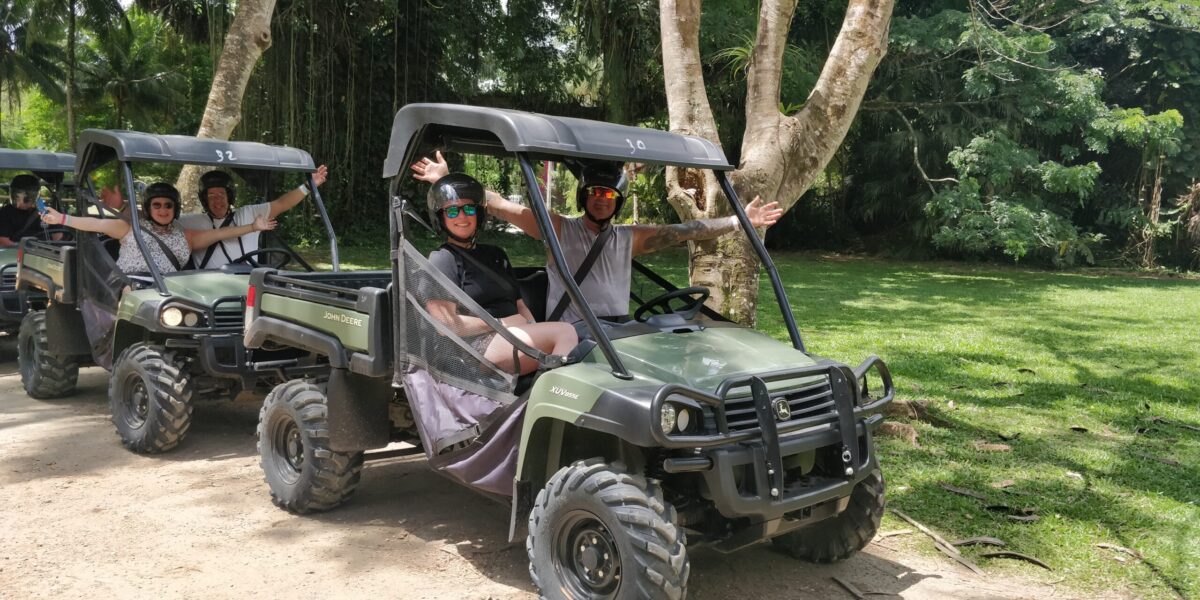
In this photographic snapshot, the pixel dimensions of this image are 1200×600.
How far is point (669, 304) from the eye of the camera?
4863mm

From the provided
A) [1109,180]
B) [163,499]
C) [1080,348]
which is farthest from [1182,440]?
[1109,180]

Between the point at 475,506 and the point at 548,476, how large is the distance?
56.7 inches

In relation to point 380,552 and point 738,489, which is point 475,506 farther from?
point 738,489

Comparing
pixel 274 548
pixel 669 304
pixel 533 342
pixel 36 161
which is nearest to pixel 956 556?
pixel 669 304

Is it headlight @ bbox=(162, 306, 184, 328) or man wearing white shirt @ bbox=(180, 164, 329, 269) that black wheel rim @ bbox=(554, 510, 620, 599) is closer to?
headlight @ bbox=(162, 306, 184, 328)

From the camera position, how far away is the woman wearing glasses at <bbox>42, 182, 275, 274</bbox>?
7023 millimetres

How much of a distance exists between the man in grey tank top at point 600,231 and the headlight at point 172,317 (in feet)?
7.99

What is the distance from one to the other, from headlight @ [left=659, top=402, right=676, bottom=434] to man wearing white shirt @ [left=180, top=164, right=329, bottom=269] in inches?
186

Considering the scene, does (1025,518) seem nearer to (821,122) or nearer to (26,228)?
(821,122)

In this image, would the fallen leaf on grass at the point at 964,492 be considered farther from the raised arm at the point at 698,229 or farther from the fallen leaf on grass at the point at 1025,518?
the raised arm at the point at 698,229

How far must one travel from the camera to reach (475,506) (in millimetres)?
5324

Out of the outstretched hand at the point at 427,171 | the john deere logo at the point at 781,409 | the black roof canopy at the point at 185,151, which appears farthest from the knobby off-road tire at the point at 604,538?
the black roof canopy at the point at 185,151

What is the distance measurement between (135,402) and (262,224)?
64.9 inches

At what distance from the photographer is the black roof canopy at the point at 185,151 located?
22.3 feet
